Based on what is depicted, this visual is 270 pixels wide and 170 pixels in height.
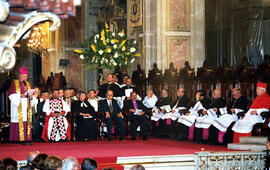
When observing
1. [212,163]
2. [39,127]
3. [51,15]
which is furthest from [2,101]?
[51,15]

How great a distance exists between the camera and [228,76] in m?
12.1

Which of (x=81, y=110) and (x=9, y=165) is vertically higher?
(x=9, y=165)

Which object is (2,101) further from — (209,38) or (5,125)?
(209,38)

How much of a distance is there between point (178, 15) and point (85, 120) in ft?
13.9

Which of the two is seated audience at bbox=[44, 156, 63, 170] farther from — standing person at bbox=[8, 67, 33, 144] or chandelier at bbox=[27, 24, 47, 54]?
chandelier at bbox=[27, 24, 47, 54]

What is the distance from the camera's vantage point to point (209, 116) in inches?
477

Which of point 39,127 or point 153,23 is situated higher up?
point 153,23

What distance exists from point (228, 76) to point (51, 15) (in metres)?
9.69

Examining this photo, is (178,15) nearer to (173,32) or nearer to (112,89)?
(173,32)

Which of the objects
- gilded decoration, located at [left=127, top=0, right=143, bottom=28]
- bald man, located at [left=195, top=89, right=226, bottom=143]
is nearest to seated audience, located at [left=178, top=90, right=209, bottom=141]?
bald man, located at [left=195, top=89, right=226, bottom=143]

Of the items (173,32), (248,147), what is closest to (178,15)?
(173,32)

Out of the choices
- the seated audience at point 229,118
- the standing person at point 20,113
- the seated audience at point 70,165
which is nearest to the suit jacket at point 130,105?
the seated audience at point 229,118

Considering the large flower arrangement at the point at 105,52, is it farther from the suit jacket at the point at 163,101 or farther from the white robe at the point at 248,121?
the white robe at the point at 248,121

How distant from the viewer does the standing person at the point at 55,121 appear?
43.4 feet
